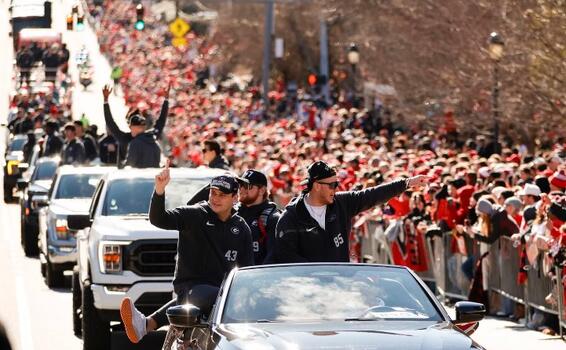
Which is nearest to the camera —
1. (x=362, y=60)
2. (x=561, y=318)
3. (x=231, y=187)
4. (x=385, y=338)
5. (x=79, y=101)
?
(x=385, y=338)

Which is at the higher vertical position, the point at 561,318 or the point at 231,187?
the point at 231,187

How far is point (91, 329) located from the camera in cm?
1680

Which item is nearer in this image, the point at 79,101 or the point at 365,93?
the point at 365,93

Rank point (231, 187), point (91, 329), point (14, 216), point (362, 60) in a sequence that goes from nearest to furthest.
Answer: point (231, 187) → point (91, 329) → point (14, 216) → point (362, 60)

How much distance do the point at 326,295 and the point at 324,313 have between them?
Result: 0.20 meters

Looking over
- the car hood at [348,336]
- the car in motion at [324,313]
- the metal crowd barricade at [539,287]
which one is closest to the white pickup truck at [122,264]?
the metal crowd barricade at [539,287]

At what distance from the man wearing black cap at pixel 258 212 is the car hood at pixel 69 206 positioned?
9583mm

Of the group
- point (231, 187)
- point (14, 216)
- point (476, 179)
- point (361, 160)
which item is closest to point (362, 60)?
point (14, 216)

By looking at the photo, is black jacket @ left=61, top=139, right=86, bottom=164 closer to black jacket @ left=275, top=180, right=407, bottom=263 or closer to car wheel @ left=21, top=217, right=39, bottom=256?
car wheel @ left=21, top=217, right=39, bottom=256

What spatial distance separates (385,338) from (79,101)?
7462 centimetres

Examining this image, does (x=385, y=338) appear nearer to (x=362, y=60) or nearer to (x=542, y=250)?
(x=542, y=250)

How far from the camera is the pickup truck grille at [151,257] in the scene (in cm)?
1706

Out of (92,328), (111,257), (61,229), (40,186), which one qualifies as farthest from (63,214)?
(92,328)

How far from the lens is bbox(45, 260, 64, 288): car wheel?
2488 centimetres
